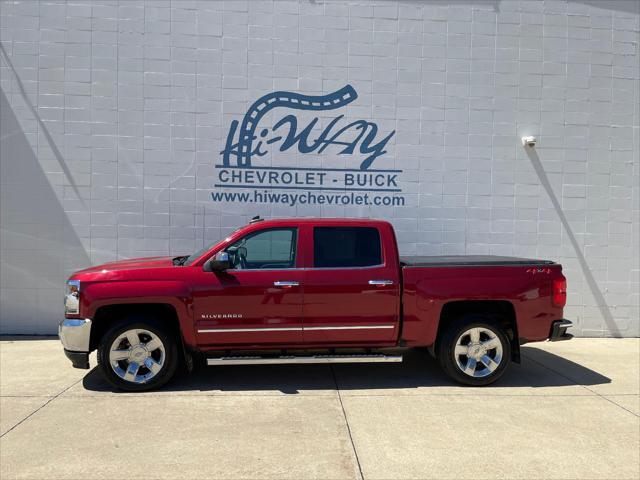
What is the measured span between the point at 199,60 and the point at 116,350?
5038 millimetres

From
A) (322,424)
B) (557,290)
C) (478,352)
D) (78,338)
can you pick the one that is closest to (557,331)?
(557,290)

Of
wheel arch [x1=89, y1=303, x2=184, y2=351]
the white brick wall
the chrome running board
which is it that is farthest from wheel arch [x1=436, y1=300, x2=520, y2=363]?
wheel arch [x1=89, y1=303, x2=184, y2=351]

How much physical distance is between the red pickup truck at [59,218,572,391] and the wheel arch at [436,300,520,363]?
0.01 meters

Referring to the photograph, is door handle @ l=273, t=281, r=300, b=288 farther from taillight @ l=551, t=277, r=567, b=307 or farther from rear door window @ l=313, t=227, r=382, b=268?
taillight @ l=551, t=277, r=567, b=307

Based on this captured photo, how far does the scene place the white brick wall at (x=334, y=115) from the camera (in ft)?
26.8

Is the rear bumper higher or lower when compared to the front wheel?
higher

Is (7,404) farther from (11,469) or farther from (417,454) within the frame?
(417,454)

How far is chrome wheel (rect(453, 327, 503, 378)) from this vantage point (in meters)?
5.73

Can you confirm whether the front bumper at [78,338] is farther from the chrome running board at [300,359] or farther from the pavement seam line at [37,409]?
the chrome running board at [300,359]

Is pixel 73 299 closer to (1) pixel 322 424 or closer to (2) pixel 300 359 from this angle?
(2) pixel 300 359

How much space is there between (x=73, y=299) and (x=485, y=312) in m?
4.66

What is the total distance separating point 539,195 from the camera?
8.66 m

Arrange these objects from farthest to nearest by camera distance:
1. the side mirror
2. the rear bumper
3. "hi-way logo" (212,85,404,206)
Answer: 1. "hi-way logo" (212,85,404,206)
2. the rear bumper
3. the side mirror

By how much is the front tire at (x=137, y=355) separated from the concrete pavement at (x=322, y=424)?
0.17m
